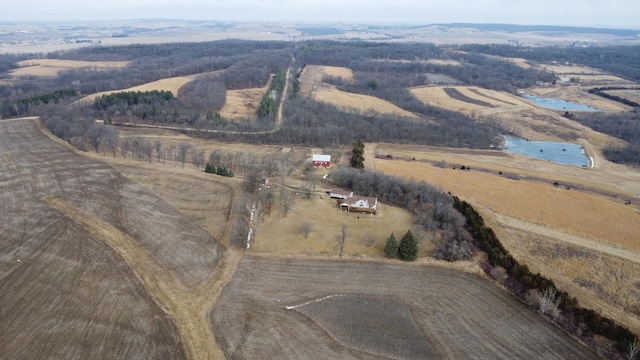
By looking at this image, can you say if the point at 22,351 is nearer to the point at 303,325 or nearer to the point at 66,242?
the point at 66,242

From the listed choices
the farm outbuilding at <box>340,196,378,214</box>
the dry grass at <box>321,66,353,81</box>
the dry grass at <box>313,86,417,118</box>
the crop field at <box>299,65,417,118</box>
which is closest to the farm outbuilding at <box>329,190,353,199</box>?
the farm outbuilding at <box>340,196,378,214</box>

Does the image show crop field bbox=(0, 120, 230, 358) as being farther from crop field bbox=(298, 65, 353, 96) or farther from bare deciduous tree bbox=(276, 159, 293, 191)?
crop field bbox=(298, 65, 353, 96)

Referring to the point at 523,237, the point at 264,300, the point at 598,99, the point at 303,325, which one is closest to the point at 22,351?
the point at 264,300

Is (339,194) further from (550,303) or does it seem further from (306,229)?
(550,303)

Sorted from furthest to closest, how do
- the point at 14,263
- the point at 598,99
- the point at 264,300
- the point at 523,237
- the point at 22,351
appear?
1. the point at 598,99
2. the point at 523,237
3. the point at 14,263
4. the point at 264,300
5. the point at 22,351

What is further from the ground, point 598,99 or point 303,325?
point 598,99

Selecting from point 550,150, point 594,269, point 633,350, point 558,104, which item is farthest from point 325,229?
point 558,104
